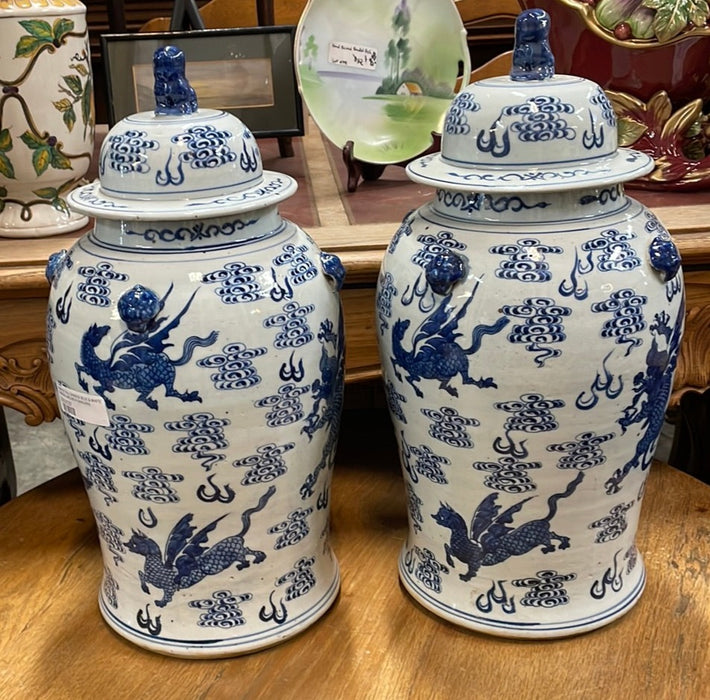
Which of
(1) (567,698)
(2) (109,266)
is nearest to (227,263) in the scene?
(2) (109,266)

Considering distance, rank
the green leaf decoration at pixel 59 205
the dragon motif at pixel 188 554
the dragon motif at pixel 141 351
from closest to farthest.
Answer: the dragon motif at pixel 141 351 < the dragon motif at pixel 188 554 < the green leaf decoration at pixel 59 205

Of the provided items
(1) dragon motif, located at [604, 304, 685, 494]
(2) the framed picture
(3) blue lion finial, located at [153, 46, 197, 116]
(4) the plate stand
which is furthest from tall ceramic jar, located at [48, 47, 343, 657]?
(2) the framed picture

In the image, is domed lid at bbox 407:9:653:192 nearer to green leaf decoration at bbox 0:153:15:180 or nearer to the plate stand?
the plate stand

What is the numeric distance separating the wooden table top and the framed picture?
1.86 ft

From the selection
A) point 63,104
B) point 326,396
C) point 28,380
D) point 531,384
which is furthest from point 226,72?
point 531,384

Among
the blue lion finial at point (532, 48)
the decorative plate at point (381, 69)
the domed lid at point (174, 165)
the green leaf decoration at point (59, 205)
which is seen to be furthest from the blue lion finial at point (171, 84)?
the decorative plate at point (381, 69)

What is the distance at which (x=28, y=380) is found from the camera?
1049 mm

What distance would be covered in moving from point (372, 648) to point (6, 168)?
0.66 m

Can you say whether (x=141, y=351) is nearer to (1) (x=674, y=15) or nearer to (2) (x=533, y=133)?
(2) (x=533, y=133)

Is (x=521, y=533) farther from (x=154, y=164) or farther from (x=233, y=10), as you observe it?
(x=233, y=10)

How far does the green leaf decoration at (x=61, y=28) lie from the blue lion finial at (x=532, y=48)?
520 mm

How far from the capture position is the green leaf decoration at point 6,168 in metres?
1.07

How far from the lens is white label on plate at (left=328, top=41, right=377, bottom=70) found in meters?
1.23

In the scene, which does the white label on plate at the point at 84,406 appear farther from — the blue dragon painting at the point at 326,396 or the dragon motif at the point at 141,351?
the blue dragon painting at the point at 326,396
